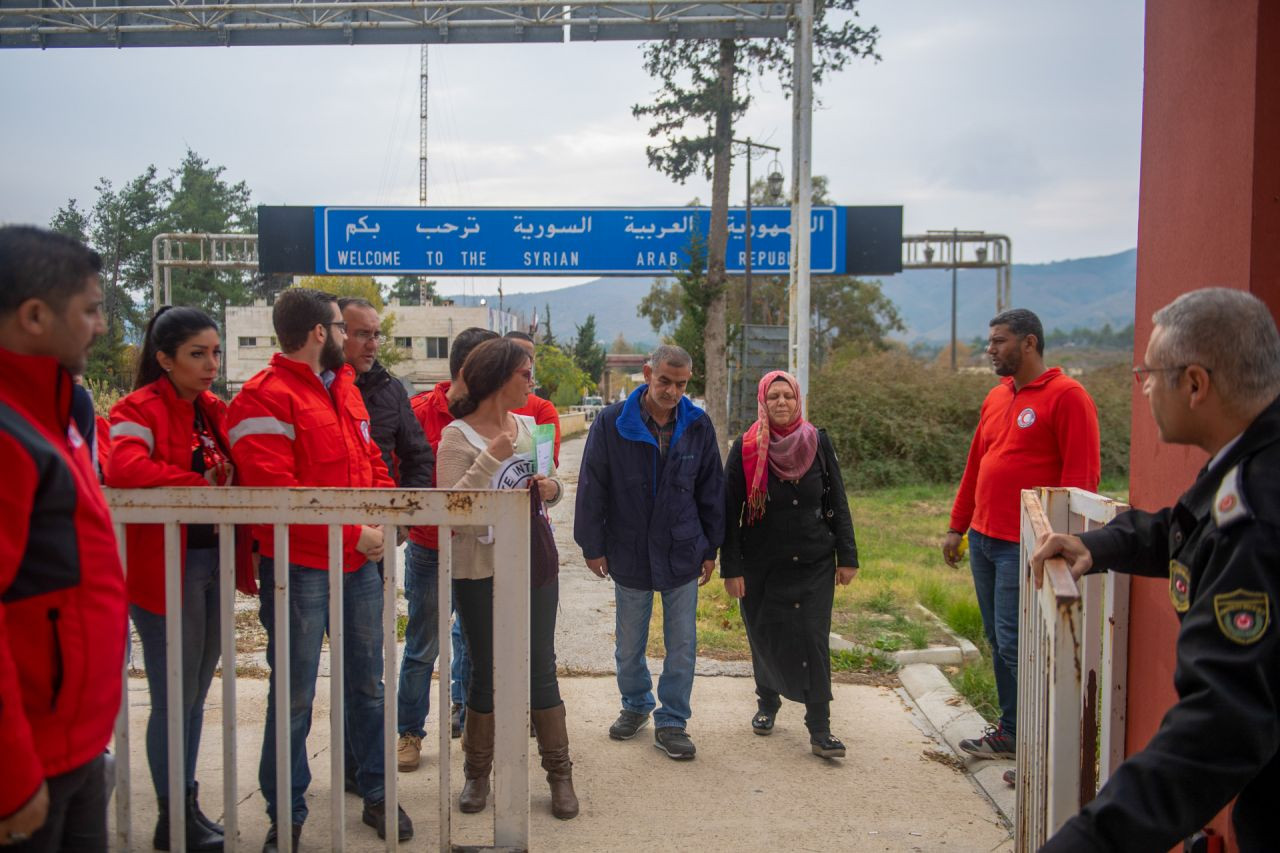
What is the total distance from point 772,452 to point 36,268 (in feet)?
11.0

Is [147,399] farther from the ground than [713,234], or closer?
closer

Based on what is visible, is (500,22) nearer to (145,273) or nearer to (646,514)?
(646,514)

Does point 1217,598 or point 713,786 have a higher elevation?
point 1217,598

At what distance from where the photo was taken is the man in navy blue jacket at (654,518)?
468cm

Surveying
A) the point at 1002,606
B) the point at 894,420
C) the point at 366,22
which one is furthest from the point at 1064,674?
the point at 894,420

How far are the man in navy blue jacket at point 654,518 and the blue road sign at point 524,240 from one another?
10.4m

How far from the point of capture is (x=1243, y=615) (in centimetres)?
162

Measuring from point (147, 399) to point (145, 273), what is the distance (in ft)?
127

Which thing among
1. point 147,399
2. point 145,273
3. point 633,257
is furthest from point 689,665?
point 145,273

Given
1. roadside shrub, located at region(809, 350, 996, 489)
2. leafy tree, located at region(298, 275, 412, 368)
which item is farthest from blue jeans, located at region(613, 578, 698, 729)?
leafy tree, located at region(298, 275, 412, 368)

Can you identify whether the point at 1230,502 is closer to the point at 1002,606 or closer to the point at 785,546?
the point at 1002,606

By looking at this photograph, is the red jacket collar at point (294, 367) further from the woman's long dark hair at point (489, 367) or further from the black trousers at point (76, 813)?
the black trousers at point (76, 813)

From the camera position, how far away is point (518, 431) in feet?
12.5

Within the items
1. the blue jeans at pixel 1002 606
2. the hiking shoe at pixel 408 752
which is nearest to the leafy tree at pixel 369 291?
the hiking shoe at pixel 408 752
